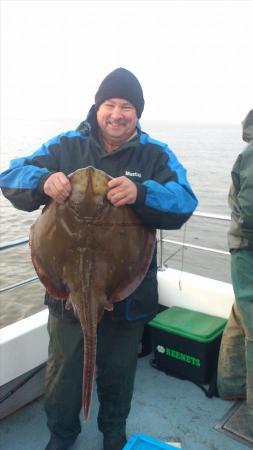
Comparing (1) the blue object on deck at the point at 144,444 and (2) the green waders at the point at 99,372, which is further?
(2) the green waders at the point at 99,372

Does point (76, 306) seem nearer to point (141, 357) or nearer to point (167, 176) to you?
point (167, 176)

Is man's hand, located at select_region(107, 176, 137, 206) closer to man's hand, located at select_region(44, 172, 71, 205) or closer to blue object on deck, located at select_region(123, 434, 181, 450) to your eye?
man's hand, located at select_region(44, 172, 71, 205)

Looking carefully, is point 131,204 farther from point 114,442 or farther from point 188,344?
point 188,344

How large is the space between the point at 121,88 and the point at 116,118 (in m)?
0.18

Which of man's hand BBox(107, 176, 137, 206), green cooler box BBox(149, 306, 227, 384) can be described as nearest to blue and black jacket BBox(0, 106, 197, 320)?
man's hand BBox(107, 176, 137, 206)

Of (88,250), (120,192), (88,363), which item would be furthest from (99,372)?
(120,192)

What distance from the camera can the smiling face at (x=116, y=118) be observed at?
7.77 ft

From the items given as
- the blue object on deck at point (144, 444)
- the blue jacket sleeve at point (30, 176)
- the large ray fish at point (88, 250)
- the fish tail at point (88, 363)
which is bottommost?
the blue object on deck at point (144, 444)

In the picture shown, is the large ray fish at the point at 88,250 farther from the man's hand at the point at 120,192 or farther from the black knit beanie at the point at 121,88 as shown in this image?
the black knit beanie at the point at 121,88

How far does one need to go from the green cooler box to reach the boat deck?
0.47 ft

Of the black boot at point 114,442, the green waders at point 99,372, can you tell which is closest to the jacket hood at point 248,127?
the green waders at point 99,372

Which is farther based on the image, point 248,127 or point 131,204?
point 248,127

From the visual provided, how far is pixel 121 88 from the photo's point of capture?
2.38 meters

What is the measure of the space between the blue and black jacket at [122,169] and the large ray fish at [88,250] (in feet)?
0.67
